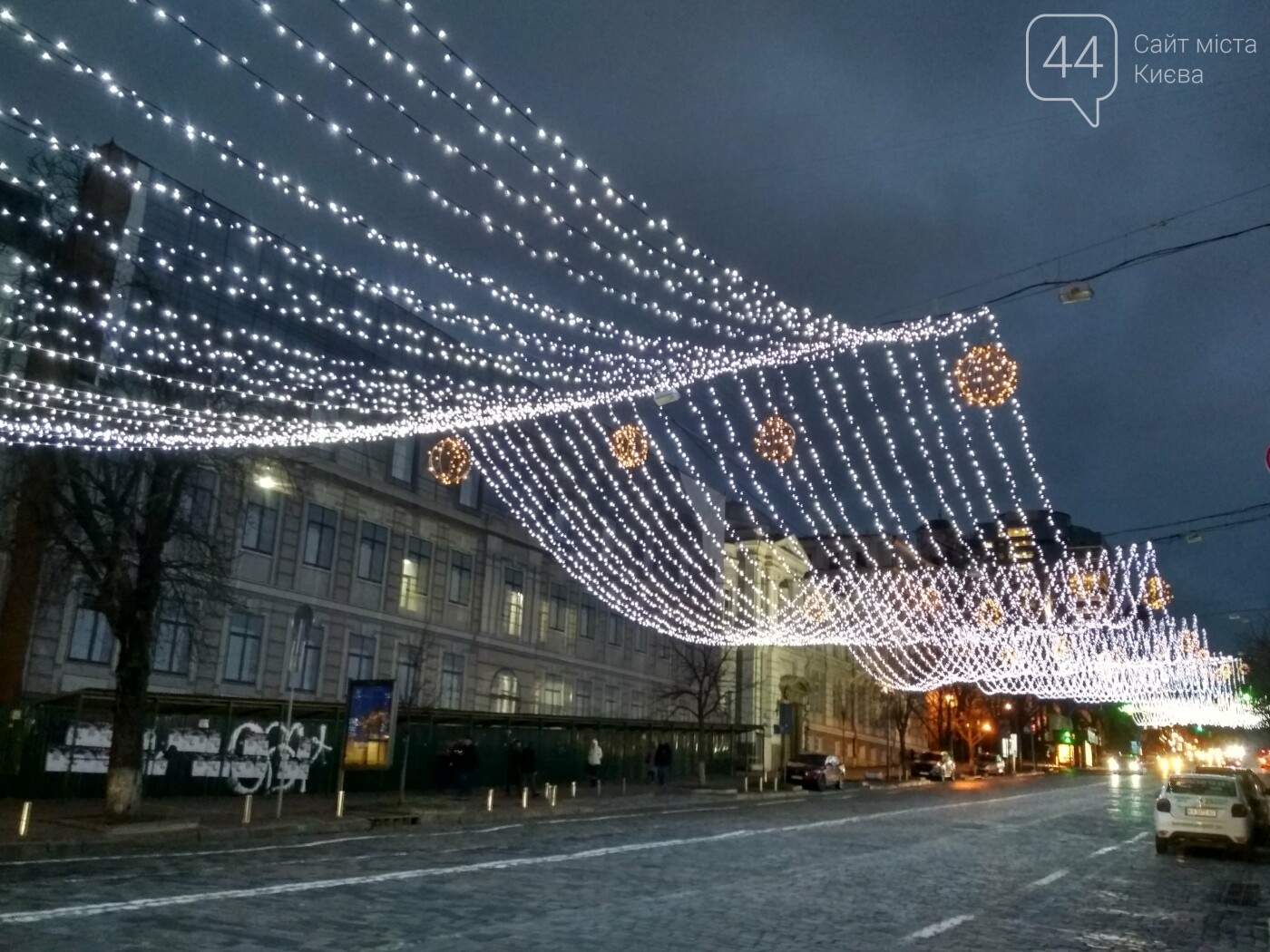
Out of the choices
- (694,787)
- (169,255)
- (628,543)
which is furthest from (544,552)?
(169,255)

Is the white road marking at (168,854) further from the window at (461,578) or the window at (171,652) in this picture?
the window at (461,578)

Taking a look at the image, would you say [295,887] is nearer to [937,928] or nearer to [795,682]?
[937,928]

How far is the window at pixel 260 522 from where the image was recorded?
30656mm

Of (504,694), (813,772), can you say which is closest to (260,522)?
(504,694)

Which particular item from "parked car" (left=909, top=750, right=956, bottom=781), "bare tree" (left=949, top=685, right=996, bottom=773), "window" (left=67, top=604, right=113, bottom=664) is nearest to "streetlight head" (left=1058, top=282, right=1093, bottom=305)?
"window" (left=67, top=604, right=113, bottom=664)

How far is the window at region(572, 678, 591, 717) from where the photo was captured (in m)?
45.5

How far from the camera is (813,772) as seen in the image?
141ft

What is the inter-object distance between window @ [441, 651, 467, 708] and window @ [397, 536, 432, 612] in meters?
2.21

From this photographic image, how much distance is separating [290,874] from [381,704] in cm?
932

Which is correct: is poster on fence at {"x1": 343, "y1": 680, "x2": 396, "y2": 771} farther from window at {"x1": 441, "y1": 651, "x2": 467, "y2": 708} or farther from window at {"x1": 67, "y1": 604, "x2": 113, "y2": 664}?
window at {"x1": 441, "y1": 651, "x2": 467, "y2": 708}

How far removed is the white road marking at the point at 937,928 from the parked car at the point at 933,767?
4814cm

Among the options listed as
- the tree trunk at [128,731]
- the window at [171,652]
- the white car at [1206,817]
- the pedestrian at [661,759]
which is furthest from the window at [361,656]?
the white car at [1206,817]

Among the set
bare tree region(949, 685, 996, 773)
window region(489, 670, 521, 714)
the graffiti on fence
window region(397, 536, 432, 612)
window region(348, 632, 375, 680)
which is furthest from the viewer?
bare tree region(949, 685, 996, 773)

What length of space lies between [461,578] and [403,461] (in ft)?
16.4
